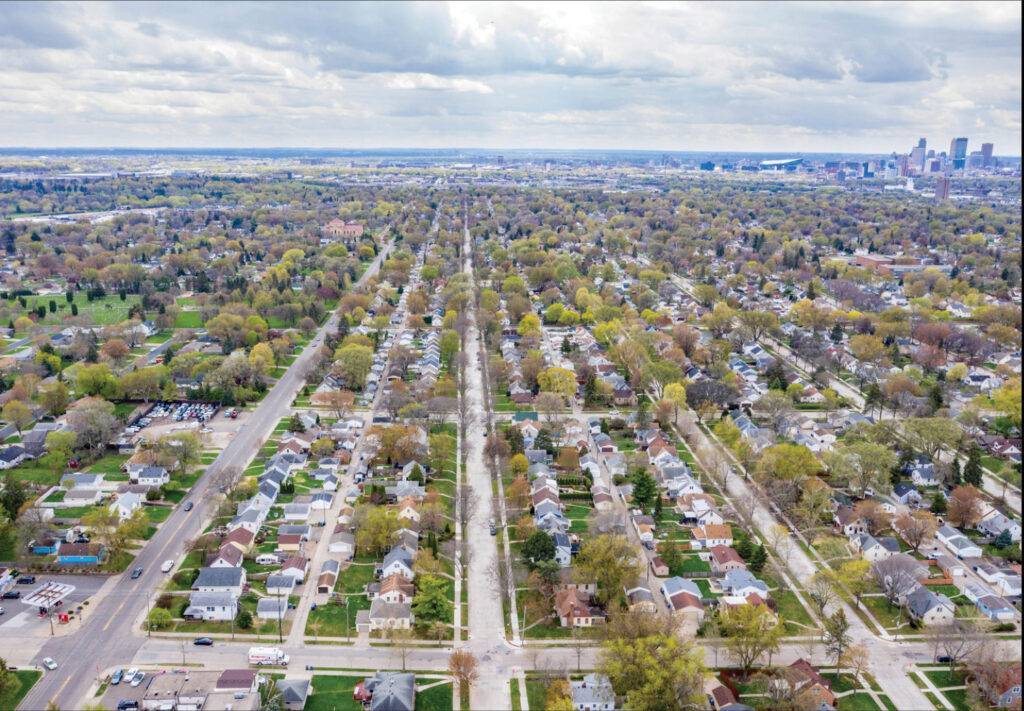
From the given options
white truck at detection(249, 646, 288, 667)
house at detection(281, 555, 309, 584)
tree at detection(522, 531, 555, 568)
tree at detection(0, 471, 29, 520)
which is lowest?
white truck at detection(249, 646, 288, 667)

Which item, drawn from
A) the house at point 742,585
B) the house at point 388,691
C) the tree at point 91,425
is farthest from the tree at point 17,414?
the house at point 742,585

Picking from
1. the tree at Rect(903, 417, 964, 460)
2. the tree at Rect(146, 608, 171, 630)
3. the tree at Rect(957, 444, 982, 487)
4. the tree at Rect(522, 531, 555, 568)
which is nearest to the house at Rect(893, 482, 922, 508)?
the tree at Rect(957, 444, 982, 487)

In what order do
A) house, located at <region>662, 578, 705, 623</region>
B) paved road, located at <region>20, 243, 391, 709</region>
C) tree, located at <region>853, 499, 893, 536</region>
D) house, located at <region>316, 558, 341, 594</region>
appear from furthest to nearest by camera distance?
tree, located at <region>853, 499, 893, 536</region> < house, located at <region>316, 558, 341, 594</region> < house, located at <region>662, 578, 705, 623</region> < paved road, located at <region>20, 243, 391, 709</region>

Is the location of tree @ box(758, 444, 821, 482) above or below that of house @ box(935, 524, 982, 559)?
above

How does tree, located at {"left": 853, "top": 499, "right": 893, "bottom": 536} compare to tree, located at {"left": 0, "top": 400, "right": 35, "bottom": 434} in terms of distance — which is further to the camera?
tree, located at {"left": 0, "top": 400, "right": 35, "bottom": 434}

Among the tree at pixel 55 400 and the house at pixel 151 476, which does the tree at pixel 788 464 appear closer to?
the house at pixel 151 476

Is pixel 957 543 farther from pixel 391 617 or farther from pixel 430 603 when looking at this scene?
pixel 391 617

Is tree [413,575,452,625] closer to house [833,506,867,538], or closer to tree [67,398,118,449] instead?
house [833,506,867,538]
